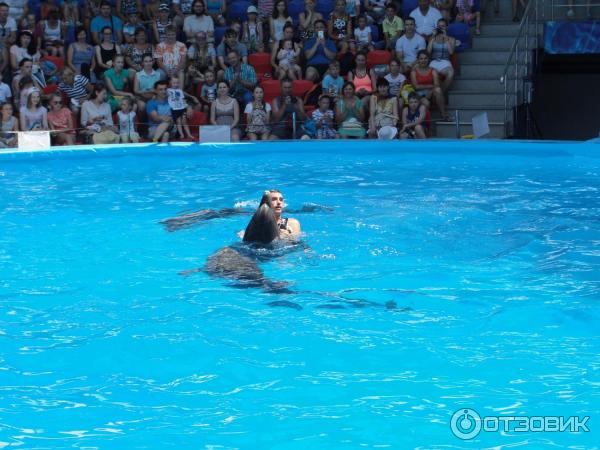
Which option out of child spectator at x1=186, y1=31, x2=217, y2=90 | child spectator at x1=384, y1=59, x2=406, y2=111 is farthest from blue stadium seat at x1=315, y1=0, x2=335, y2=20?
child spectator at x1=384, y1=59, x2=406, y2=111

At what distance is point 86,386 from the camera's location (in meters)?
5.14

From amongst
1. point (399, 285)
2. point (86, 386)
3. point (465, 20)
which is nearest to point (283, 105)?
point (465, 20)

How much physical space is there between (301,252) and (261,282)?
1.00 meters

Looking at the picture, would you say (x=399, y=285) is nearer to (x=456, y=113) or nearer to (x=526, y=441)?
(x=526, y=441)

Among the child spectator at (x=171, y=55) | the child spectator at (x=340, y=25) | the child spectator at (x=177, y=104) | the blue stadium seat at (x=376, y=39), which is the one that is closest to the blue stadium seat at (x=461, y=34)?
the blue stadium seat at (x=376, y=39)

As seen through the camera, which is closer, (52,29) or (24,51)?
(24,51)

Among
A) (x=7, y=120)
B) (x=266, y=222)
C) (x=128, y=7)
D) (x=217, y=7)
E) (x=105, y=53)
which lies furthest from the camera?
(x=217, y=7)

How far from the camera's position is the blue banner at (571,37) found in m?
14.7

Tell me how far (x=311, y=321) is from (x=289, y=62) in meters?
9.82

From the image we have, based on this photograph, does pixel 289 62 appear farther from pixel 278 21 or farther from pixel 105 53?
pixel 105 53

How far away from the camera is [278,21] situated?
1602cm

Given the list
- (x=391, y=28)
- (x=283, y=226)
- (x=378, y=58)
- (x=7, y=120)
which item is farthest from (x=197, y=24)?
(x=283, y=226)

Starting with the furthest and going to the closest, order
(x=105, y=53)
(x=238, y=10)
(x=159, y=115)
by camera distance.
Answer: (x=238, y=10)
(x=105, y=53)
(x=159, y=115)

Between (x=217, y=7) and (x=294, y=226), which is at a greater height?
(x=217, y=7)
